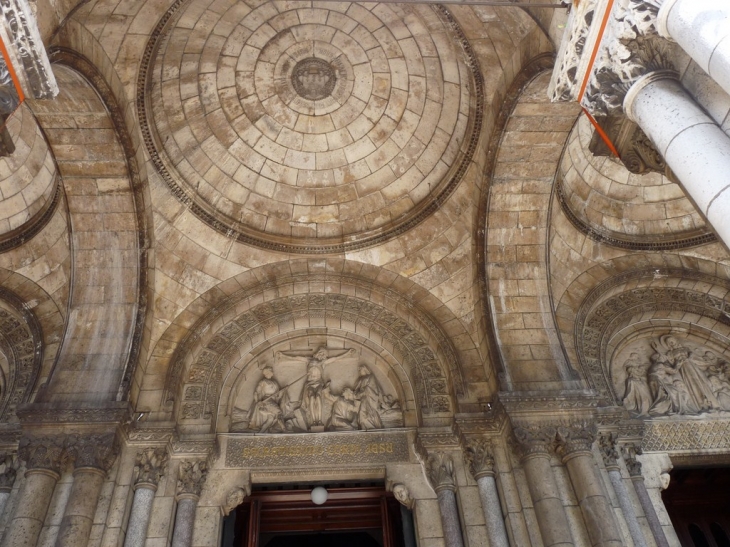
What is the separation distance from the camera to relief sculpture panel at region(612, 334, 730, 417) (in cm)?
898

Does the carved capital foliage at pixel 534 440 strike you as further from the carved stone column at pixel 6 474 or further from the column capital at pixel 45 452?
the carved stone column at pixel 6 474

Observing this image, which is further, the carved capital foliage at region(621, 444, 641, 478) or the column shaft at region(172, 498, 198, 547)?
the carved capital foliage at region(621, 444, 641, 478)

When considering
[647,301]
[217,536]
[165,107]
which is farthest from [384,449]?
[165,107]

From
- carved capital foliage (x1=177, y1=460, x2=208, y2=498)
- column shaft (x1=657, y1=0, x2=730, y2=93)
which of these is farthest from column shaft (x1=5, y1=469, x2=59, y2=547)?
column shaft (x1=657, y1=0, x2=730, y2=93)

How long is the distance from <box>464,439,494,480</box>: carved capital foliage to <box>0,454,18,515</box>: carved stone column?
18.2 ft

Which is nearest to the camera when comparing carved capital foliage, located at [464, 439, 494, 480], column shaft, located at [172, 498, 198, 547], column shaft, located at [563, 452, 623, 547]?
column shaft, located at [563, 452, 623, 547]

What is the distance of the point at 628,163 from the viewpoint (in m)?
5.60

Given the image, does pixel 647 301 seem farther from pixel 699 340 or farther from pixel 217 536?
pixel 217 536

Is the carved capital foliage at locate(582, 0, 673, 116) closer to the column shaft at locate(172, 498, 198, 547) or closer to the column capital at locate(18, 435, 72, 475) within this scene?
the column shaft at locate(172, 498, 198, 547)

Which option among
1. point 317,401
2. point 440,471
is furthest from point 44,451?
point 440,471

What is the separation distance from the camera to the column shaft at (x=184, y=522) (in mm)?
7196

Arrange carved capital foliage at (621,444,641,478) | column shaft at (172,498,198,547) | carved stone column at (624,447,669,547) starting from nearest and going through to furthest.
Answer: column shaft at (172,498,198,547) < carved stone column at (624,447,669,547) < carved capital foliage at (621,444,641,478)

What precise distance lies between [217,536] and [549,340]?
5067mm

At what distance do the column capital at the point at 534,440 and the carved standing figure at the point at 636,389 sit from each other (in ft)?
6.77
